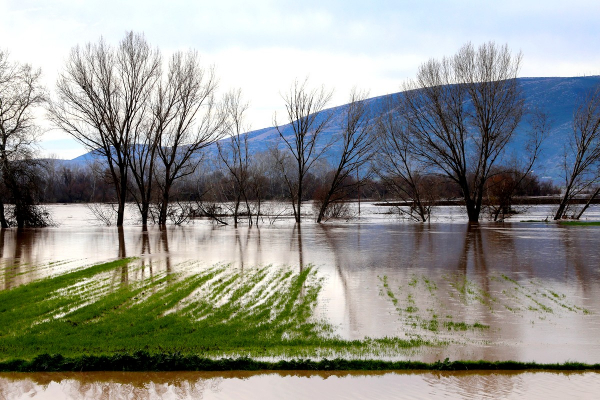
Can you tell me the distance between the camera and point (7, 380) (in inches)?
246

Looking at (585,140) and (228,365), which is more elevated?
(585,140)

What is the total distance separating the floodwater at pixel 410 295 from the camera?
19.9ft

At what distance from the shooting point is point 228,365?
21.7ft

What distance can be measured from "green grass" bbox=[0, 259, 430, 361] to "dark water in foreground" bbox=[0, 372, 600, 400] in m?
0.61

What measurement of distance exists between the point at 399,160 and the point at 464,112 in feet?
21.0

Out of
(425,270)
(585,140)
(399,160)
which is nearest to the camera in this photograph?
(425,270)

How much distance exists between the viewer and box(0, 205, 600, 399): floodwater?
6.05 metres

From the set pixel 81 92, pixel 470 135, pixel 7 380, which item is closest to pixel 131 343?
pixel 7 380

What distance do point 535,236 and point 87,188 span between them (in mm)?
93354

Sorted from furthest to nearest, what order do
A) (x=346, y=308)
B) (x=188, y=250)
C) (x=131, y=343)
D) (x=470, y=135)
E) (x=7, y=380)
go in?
(x=470, y=135), (x=188, y=250), (x=346, y=308), (x=131, y=343), (x=7, y=380)

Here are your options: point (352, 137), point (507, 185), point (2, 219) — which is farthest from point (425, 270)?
point (507, 185)

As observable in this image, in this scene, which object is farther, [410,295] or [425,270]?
→ [425,270]

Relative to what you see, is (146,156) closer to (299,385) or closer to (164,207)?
(164,207)

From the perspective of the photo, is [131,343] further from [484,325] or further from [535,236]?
[535,236]
